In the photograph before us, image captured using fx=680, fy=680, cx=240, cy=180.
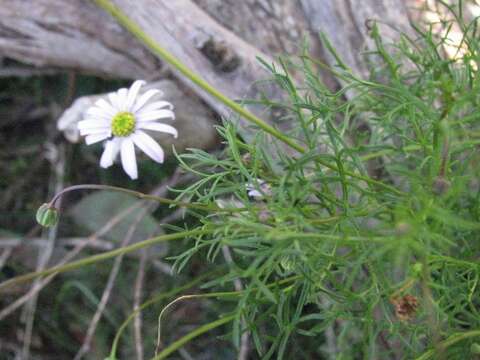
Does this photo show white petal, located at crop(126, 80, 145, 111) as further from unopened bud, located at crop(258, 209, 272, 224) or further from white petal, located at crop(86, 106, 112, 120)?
unopened bud, located at crop(258, 209, 272, 224)

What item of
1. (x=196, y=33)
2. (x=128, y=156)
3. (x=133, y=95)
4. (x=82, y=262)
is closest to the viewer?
(x=82, y=262)

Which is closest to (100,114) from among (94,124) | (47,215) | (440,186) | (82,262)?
(94,124)

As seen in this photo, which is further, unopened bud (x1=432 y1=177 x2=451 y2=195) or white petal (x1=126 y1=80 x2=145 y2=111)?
white petal (x1=126 y1=80 x2=145 y2=111)

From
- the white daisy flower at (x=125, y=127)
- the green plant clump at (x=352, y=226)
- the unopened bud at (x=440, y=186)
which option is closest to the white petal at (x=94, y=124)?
the white daisy flower at (x=125, y=127)

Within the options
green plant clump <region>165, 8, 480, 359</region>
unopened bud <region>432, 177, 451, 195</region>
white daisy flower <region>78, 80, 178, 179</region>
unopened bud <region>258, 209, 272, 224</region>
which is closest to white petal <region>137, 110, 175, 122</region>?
white daisy flower <region>78, 80, 178, 179</region>

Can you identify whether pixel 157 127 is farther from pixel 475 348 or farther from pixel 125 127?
pixel 475 348

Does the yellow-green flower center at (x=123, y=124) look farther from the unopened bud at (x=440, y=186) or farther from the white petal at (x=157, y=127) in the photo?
the unopened bud at (x=440, y=186)
